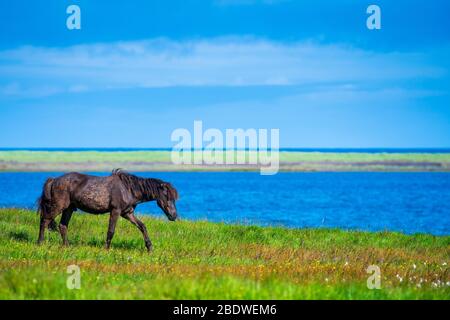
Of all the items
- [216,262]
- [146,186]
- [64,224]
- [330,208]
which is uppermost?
[146,186]

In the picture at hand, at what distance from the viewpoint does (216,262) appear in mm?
14727

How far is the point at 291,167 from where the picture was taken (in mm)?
153375

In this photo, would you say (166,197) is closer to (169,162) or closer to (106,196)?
(106,196)

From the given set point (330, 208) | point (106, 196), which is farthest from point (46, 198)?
point (330, 208)

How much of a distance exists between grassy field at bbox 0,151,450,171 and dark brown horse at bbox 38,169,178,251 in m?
114

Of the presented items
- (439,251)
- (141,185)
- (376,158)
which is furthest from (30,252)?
(376,158)

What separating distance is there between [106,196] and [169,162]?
450 ft

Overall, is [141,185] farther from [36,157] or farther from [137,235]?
[36,157]

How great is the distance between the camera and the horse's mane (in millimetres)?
16344

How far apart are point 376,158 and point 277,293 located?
16164cm

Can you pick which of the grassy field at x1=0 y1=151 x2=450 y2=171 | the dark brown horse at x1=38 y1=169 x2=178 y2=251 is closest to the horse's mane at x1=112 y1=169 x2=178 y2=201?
the dark brown horse at x1=38 y1=169 x2=178 y2=251

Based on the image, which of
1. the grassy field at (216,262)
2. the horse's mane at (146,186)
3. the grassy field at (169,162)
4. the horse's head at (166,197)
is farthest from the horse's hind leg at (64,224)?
the grassy field at (169,162)

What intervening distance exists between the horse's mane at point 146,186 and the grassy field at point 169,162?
115m

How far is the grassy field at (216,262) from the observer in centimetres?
982
